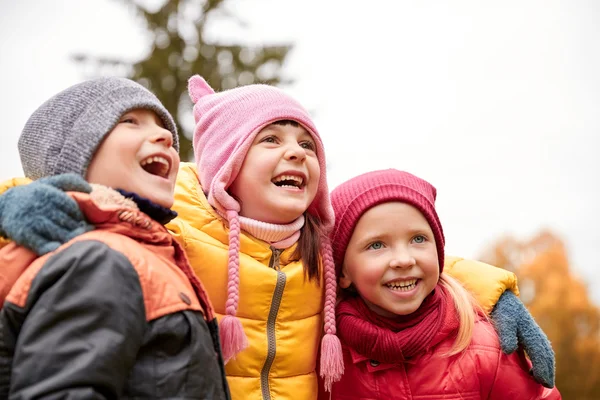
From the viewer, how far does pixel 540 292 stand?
21.1 meters

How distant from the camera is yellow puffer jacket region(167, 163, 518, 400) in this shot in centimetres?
257

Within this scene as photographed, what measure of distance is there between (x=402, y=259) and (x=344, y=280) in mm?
346

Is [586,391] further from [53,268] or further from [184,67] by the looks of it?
[53,268]

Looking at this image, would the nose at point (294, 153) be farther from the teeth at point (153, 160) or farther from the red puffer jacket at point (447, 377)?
the red puffer jacket at point (447, 377)

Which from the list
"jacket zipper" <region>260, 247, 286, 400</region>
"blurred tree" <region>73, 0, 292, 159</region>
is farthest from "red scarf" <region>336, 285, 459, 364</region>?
"blurred tree" <region>73, 0, 292, 159</region>

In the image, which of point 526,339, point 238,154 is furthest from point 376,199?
point 526,339

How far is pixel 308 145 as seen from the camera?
9.51 ft

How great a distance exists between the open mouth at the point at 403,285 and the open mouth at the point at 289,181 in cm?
59

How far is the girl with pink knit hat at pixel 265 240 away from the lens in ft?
8.44

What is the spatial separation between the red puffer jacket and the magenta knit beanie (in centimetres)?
43

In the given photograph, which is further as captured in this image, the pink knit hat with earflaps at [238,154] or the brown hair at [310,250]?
the brown hair at [310,250]

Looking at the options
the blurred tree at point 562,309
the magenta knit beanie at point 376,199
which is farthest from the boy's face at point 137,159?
the blurred tree at point 562,309

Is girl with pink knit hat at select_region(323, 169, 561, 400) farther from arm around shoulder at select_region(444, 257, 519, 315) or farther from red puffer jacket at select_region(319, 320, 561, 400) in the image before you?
arm around shoulder at select_region(444, 257, 519, 315)

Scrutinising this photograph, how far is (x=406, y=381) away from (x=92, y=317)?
5.23 ft
